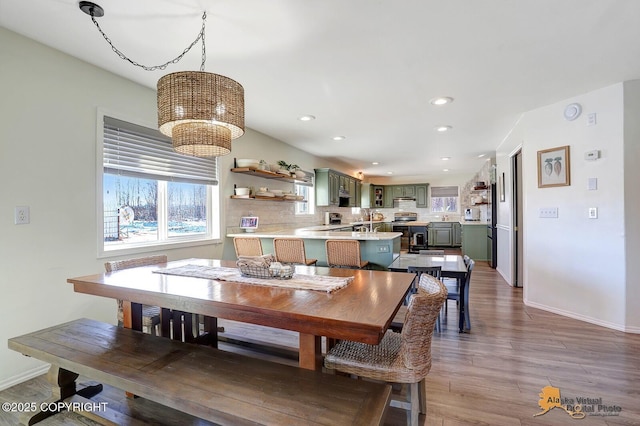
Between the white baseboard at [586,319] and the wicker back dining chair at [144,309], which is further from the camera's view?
the white baseboard at [586,319]

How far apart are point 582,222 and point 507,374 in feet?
6.72

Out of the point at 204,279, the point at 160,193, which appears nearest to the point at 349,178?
the point at 160,193

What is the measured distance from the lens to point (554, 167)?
347cm

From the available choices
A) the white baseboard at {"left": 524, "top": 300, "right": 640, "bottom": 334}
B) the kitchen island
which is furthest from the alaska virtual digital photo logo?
the kitchen island

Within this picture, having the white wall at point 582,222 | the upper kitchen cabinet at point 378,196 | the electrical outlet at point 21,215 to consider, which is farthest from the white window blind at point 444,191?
the electrical outlet at point 21,215

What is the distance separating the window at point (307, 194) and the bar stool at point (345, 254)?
2.62m

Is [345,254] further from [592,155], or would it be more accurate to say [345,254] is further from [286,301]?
[592,155]

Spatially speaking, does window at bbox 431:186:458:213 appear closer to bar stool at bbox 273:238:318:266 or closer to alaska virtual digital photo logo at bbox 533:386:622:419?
bar stool at bbox 273:238:318:266

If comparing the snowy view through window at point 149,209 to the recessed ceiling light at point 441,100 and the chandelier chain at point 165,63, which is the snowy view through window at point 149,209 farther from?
the recessed ceiling light at point 441,100

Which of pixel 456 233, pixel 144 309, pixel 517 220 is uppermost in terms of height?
Answer: pixel 517 220

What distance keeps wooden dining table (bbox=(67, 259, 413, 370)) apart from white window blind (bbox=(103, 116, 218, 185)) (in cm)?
127

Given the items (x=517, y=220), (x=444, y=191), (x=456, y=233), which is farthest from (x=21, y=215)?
(x=444, y=191)

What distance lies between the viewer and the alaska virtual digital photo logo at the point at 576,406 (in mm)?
1751

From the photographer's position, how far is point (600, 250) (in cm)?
311
